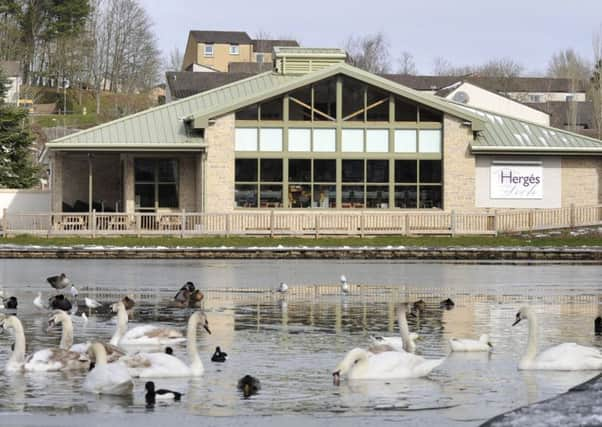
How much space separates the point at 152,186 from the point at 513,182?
15306mm

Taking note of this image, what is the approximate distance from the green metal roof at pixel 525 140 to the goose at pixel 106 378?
41.6 meters

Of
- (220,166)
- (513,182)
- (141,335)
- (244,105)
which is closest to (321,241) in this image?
(220,166)

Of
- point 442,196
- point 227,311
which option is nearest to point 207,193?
point 442,196

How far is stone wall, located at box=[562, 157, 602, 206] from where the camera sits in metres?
57.4

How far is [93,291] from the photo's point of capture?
→ 30.4 m

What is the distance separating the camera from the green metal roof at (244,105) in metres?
54.5

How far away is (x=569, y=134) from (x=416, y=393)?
1748 inches

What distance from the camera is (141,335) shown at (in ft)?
65.4

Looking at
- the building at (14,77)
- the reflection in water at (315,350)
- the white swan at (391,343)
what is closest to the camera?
the reflection in water at (315,350)

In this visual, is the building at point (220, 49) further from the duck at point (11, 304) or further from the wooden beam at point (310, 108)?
the duck at point (11, 304)

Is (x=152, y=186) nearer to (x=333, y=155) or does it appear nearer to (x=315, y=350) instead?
(x=333, y=155)

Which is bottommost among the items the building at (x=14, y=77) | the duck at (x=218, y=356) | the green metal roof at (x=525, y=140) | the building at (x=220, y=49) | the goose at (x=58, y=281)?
the duck at (x=218, y=356)

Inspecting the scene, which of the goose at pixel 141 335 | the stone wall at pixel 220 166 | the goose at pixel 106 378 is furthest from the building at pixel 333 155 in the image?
the goose at pixel 106 378

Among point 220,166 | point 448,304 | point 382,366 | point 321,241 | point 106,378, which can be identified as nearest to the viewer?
point 106,378
